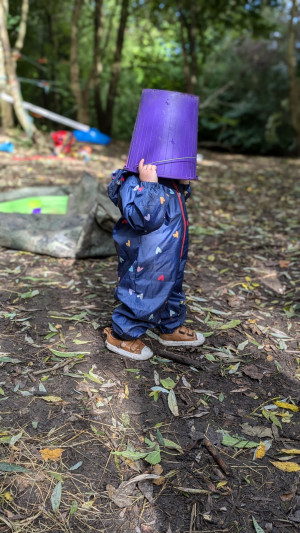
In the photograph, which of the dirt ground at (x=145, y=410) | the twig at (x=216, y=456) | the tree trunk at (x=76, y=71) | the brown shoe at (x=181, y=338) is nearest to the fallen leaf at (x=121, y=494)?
the dirt ground at (x=145, y=410)

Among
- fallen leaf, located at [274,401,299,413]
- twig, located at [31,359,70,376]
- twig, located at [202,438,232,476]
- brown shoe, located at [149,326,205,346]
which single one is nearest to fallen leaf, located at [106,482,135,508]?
twig, located at [202,438,232,476]

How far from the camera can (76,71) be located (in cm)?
954

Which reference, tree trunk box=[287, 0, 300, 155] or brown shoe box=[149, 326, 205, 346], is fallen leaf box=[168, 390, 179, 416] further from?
tree trunk box=[287, 0, 300, 155]

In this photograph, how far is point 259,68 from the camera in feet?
35.0

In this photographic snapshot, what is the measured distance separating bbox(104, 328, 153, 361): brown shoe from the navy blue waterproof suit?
0.10 meters

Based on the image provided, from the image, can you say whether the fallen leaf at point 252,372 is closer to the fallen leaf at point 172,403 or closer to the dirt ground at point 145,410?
the dirt ground at point 145,410

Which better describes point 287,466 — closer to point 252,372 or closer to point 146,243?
point 252,372

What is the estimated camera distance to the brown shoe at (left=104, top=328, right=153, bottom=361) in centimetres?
260

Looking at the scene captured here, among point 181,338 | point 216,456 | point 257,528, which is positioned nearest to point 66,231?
point 181,338

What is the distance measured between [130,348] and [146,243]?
2.01 feet

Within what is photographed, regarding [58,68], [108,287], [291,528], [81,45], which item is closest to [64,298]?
[108,287]

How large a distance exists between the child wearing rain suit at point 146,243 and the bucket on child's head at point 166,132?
63 mm

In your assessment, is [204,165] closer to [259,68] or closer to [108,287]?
[259,68]

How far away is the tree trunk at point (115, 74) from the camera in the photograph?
9.90 m
